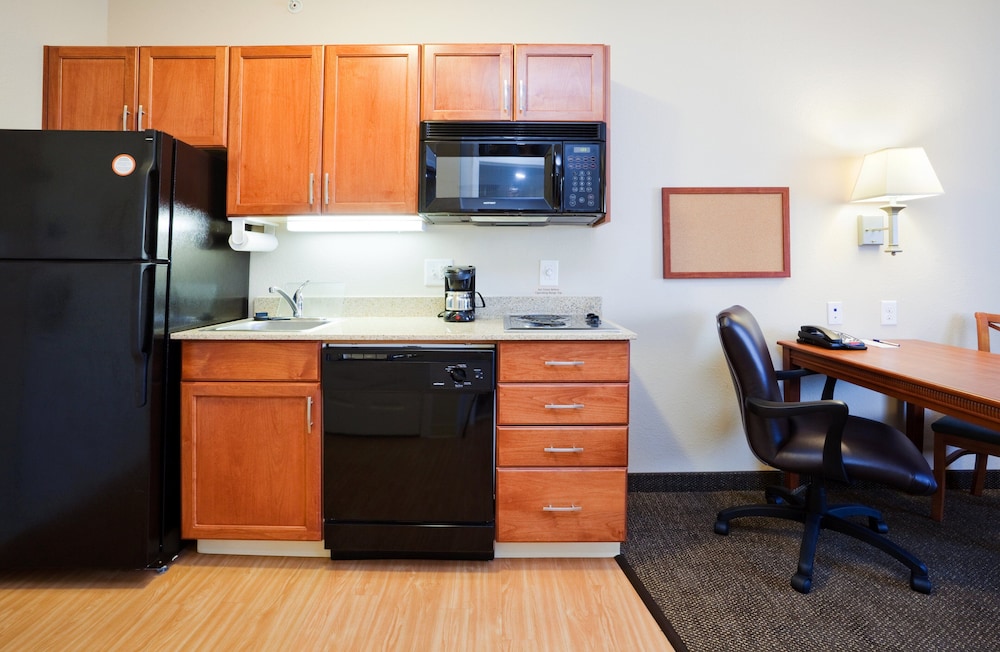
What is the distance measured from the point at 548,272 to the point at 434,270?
539mm

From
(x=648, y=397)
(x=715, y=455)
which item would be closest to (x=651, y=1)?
(x=648, y=397)

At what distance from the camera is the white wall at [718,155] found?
7.44 ft

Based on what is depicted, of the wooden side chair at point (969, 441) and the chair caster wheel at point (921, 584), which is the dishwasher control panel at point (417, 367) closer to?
the chair caster wheel at point (921, 584)

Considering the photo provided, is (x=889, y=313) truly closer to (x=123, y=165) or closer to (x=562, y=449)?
(x=562, y=449)

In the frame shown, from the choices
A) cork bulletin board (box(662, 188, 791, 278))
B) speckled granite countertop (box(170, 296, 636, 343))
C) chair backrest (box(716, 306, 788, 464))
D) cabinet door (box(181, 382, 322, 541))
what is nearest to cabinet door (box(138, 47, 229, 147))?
speckled granite countertop (box(170, 296, 636, 343))

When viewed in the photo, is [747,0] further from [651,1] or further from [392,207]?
[392,207]

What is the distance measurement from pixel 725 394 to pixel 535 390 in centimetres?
119

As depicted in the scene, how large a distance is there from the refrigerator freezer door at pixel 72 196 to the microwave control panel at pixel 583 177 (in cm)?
146

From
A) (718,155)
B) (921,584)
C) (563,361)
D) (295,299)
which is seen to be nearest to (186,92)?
(295,299)

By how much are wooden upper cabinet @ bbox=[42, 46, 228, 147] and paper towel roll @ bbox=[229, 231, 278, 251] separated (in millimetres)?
364

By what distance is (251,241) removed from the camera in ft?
6.74

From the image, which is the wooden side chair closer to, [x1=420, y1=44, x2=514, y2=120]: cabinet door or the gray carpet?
the gray carpet

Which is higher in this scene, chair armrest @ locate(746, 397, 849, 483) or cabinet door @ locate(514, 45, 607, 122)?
cabinet door @ locate(514, 45, 607, 122)

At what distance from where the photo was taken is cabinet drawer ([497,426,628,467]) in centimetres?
171
